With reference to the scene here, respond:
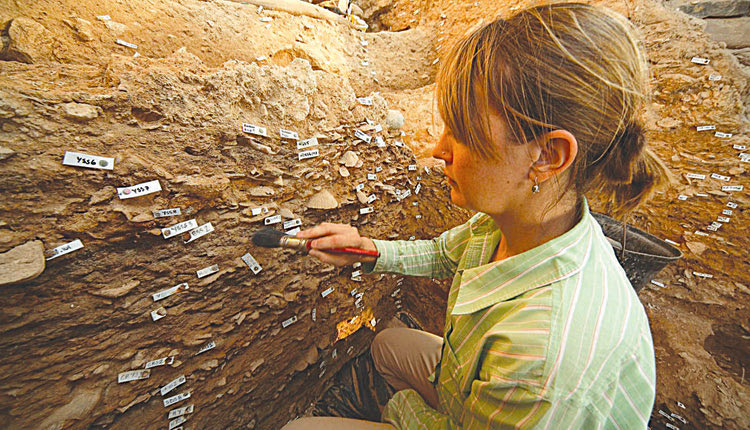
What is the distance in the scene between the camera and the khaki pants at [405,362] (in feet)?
4.02

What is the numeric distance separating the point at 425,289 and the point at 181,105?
2.23m

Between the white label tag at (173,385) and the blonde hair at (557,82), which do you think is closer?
the blonde hair at (557,82)

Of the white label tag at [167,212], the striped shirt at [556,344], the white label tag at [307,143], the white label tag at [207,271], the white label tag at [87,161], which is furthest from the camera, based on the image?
the white label tag at [307,143]

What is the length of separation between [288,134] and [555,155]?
3.71 feet

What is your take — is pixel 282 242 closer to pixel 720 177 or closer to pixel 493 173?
pixel 493 173

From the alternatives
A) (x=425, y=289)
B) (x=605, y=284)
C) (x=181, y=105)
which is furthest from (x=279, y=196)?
(x=425, y=289)

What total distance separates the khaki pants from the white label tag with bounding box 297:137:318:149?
1199 millimetres

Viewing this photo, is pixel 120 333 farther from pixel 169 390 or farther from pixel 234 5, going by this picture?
pixel 234 5

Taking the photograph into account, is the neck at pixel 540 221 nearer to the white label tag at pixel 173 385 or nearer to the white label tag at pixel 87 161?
the white label tag at pixel 87 161

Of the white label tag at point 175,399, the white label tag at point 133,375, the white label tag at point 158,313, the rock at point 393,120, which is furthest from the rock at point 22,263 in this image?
the rock at point 393,120

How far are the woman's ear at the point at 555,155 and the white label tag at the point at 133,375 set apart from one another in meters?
1.54

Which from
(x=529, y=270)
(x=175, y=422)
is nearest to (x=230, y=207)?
(x=175, y=422)

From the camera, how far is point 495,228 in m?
1.08

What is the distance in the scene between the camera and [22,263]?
0.78 metres
